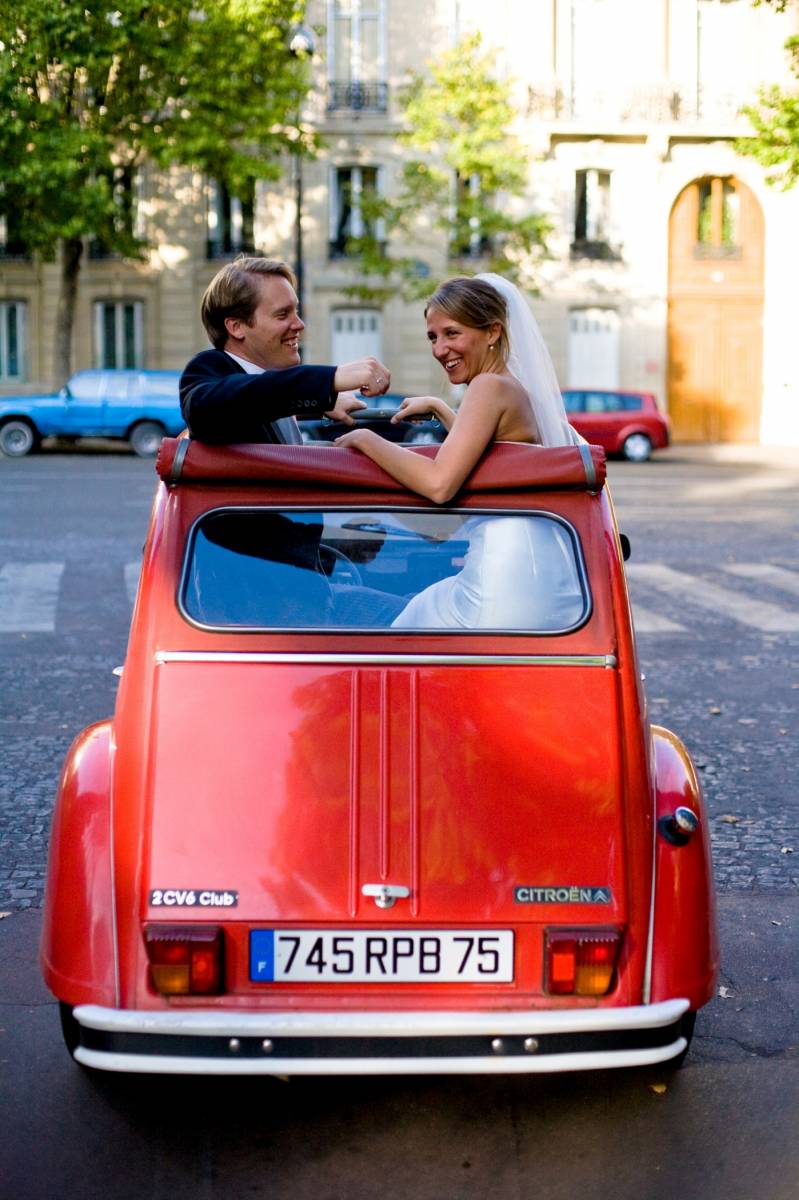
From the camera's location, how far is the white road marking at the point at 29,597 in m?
10.8

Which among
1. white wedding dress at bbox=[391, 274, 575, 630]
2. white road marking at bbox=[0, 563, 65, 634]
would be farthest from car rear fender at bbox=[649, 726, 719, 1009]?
white road marking at bbox=[0, 563, 65, 634]

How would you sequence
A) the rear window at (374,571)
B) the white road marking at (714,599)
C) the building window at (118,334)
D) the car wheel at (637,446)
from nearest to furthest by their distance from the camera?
the rear window at (374,571) → the white road marking at (714,599) → the car wheel at (637,446) → the building window at (118,334)

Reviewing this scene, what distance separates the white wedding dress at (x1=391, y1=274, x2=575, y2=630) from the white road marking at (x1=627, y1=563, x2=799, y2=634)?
7552mm

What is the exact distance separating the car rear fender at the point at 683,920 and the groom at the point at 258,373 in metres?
1.28

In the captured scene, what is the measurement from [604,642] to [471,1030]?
951 millimetres

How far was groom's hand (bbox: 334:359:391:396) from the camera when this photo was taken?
378cm

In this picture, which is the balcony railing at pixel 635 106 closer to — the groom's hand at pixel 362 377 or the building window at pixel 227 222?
the building window at pixel 227 222

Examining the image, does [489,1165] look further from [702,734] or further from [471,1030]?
[702,734]

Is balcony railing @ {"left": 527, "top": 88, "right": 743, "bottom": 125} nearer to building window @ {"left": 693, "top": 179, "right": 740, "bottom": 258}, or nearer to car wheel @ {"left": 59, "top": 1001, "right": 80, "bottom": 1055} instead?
building window @ {"left": 693, "top": 179, "right": 740, "bottom": 258}

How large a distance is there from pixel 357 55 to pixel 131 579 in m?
Answer: 30.6

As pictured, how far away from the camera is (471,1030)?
129 inches

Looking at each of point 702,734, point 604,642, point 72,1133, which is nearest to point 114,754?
point 72,1133

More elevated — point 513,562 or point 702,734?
point 513,562

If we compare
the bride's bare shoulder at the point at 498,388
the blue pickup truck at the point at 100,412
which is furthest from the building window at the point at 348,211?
the bride's bare shoulder at the point at 498,388
